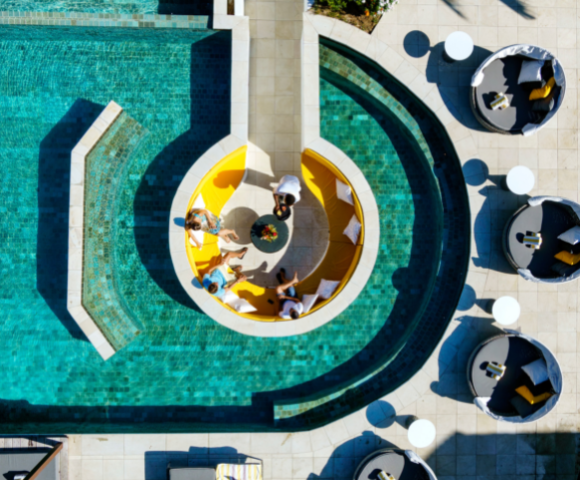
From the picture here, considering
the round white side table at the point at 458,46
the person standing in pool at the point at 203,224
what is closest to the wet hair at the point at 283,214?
the person standing in pool at the point at 203,224

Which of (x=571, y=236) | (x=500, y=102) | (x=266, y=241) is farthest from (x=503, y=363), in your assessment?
(x=266, y=241)

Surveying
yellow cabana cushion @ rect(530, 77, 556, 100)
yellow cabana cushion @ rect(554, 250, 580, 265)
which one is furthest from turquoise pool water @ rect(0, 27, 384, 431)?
yellow cabana cushion @ rect(554, 250, 580, 265)

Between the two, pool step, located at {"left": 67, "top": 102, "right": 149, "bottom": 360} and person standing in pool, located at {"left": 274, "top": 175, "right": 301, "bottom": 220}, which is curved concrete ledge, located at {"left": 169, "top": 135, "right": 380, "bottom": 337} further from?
pool step, located at {"left": 67, "top": 102, "right": 149, "bottom": 360}

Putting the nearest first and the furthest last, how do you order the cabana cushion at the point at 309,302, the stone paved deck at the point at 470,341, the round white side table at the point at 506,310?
the round white side table at the point at 506,310
the stone paved deck at the point at 470,341
the cabana cushion at the point at 309,302

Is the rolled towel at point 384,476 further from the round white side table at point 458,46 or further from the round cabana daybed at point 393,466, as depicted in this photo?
the round white side table at point 458,46

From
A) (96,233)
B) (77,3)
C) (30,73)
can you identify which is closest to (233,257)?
(96,233)

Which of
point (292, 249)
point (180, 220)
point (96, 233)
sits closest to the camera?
point (180, 220)

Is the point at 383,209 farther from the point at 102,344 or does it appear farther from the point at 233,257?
the point at 102,344
